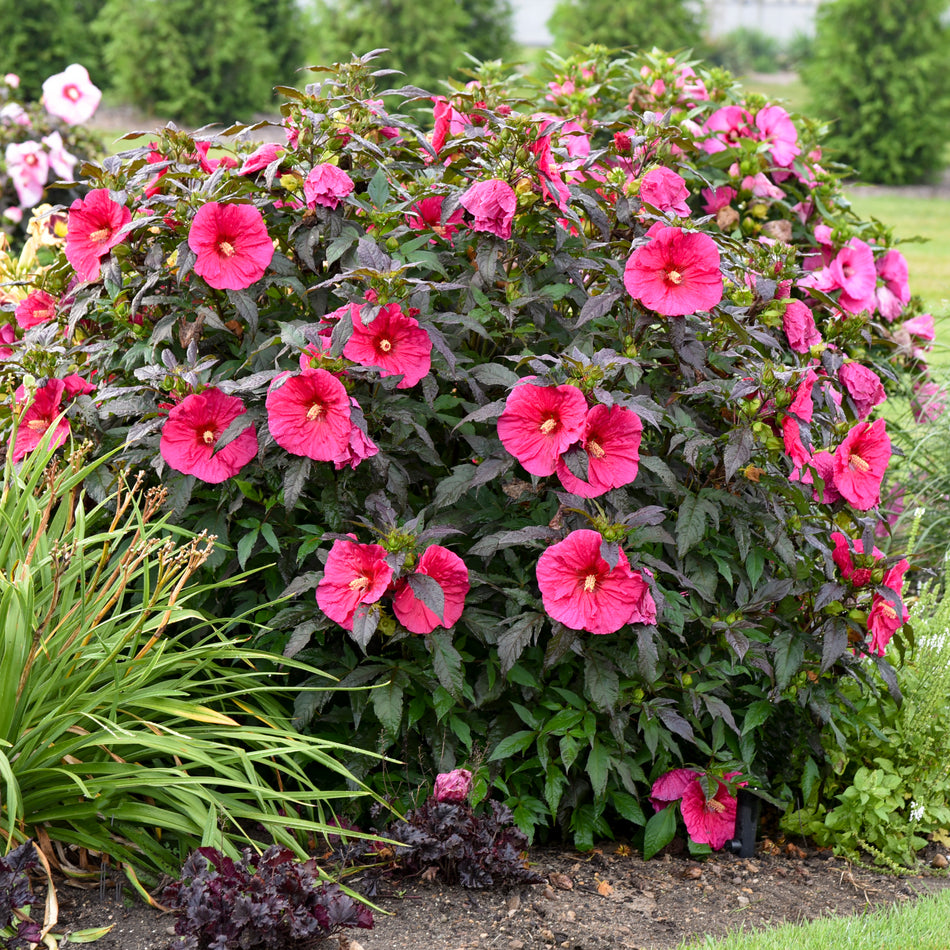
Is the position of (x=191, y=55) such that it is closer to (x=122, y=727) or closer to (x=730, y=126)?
(x=730, y=126)

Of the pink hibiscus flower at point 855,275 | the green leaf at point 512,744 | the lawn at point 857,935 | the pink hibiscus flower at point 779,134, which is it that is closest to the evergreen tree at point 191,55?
the pink hibiscus flower at point 779,134

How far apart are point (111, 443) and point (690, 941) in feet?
5.47

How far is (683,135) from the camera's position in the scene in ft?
Result: 10.4

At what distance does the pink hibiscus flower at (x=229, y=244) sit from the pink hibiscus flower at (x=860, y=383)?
147 centimetres

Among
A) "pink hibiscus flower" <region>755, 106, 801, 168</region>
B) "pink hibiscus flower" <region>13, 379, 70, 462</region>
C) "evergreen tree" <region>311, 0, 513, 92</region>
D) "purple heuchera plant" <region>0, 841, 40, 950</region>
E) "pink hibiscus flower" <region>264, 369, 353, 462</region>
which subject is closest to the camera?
"purple heuchera plant" <region>0, 841, 40, 950</region>

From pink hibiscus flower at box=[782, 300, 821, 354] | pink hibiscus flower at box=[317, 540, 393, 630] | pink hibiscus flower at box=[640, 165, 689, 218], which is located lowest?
pink hibiscus flower at box=[317, 540, 393, 630]

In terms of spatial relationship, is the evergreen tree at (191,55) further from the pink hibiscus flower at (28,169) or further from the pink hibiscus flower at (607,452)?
the pink hibiscus flower at (607,452)

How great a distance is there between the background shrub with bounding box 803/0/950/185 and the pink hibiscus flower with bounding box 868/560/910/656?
39.1 ft

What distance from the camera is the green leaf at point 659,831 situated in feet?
7.88

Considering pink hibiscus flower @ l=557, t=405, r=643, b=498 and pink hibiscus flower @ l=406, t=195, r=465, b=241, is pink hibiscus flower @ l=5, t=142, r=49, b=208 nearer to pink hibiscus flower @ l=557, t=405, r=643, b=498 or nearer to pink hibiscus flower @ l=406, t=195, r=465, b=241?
pink hibiscus flower @ l=406, t=195, r=465, b=241

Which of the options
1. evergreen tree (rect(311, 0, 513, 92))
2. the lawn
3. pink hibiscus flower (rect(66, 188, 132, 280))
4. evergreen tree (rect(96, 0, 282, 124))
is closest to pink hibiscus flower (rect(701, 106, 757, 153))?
pink hibiscus flower (rect(66, 188, 132, 280))

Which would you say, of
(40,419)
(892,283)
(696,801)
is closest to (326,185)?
(40,419)

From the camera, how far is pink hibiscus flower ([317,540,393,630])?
215 cm

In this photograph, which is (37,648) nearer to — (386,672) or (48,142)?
(386,672)
